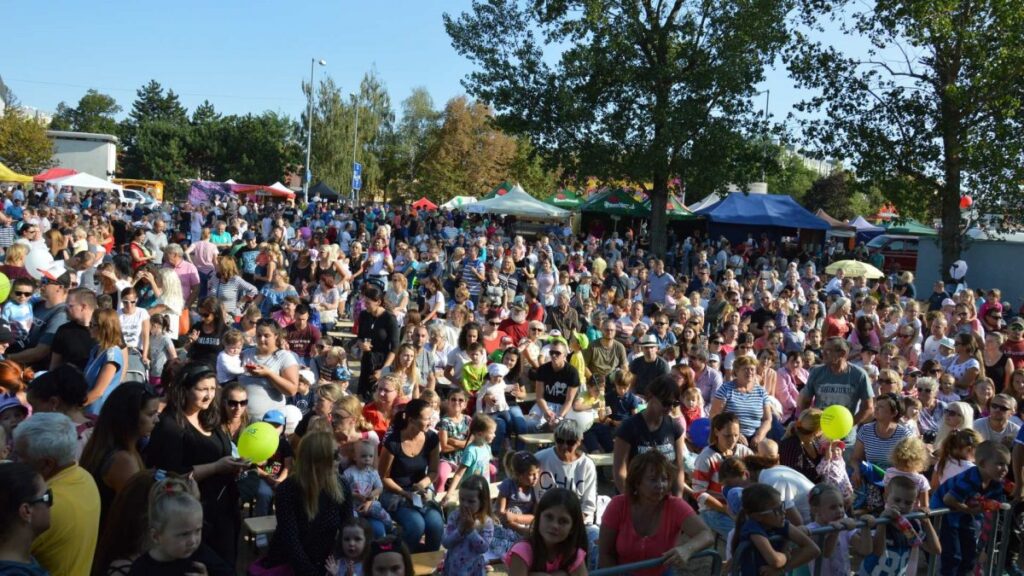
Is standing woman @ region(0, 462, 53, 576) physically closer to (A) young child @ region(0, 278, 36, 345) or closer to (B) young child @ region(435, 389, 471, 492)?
(B) young child @ region(435, 389, 471, 492)

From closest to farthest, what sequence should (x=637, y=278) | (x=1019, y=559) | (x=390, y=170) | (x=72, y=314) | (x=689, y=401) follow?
(x=1019, y=559)
(x=72, y=314)
(x=689, y=401)
(x=637, y=278)
(x=390, y=170)

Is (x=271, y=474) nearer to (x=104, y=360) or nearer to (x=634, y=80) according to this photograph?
(x=104, y=360)

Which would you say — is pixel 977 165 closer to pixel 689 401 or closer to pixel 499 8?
pixel 499 8

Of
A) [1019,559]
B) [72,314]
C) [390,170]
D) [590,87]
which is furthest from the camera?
[390,170]

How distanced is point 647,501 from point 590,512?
1.72 meters

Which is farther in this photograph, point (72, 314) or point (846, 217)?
point (846, 217)

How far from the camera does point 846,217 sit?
47812 mm

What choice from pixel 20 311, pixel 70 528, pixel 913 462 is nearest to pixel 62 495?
pixel 70 528

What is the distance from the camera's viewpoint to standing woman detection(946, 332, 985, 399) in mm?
8109

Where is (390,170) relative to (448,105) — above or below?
below

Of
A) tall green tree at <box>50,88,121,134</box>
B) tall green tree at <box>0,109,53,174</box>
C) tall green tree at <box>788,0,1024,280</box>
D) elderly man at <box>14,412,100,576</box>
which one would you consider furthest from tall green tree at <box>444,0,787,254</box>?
tall green tree at <box>50,88,121,134</box>

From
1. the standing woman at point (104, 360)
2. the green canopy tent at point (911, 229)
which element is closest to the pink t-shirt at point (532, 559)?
the standing woman at point (104, 360)

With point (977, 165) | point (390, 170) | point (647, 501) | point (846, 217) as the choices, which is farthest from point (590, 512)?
point (390, 170)

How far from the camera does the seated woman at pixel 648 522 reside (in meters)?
3.73
